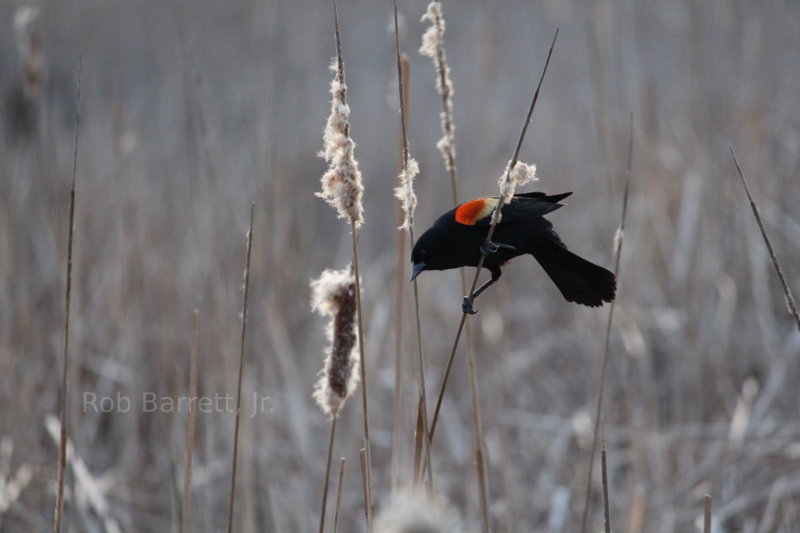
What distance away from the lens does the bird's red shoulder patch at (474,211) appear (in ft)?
3.61

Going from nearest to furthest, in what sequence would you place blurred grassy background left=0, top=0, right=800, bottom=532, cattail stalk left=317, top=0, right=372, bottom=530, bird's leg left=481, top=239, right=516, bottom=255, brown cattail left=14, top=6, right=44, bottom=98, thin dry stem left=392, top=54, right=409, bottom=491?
cattail stalk left=317, top=0, right=372, bottom=530 → bird's leg left=481, top=239, right=516, bottom=255 → thin dry stem left=392, top=54, right=409, bottom=491 → brown cattail left=14, top=6, right=44, bottom=98 → blurred grassy background left=0, top=0, right=800, bottom=532

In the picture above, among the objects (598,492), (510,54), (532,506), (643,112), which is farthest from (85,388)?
(510,54)

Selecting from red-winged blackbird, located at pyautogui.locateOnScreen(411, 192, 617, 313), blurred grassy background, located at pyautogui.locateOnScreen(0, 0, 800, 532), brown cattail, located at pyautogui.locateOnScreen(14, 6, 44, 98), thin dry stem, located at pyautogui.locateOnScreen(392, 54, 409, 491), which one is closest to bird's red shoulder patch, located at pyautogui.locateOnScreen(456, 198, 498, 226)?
red-winged blackbird, located at pyautogui.locateOnScreen(411, 192, 617, 313)

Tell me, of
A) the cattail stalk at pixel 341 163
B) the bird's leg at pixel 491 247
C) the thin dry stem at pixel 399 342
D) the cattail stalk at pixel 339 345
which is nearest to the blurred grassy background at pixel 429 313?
the thin dry stem at pixel 399 342

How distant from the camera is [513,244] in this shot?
1.09 m

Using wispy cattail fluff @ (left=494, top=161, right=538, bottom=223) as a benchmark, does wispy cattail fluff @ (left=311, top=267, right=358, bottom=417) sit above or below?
below

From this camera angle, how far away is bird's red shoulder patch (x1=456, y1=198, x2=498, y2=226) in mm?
1100

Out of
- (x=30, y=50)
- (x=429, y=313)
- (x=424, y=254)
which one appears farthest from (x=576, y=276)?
(x=429, y=313)

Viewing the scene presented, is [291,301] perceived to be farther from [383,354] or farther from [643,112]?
[643,112]

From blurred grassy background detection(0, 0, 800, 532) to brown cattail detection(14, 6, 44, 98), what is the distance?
0.12 ft

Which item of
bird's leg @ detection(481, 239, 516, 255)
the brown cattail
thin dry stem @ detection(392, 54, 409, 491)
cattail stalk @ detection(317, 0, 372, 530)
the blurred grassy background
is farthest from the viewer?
the blurred grassy background

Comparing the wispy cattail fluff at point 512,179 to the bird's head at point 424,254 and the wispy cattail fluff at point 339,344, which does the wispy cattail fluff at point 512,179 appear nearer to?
the bird's head at point 424,254

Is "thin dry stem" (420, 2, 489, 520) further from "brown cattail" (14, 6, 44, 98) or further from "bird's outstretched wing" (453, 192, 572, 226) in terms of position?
"brown cattail" (14, 6, 44, 98)

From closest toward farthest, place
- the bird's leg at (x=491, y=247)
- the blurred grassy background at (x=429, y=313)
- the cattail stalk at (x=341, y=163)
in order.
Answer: the cattail stalk at (x=341, y=163) → the bird's leg at (x=491, y=247) → the blurred grassy background at (x=429, y=313)
